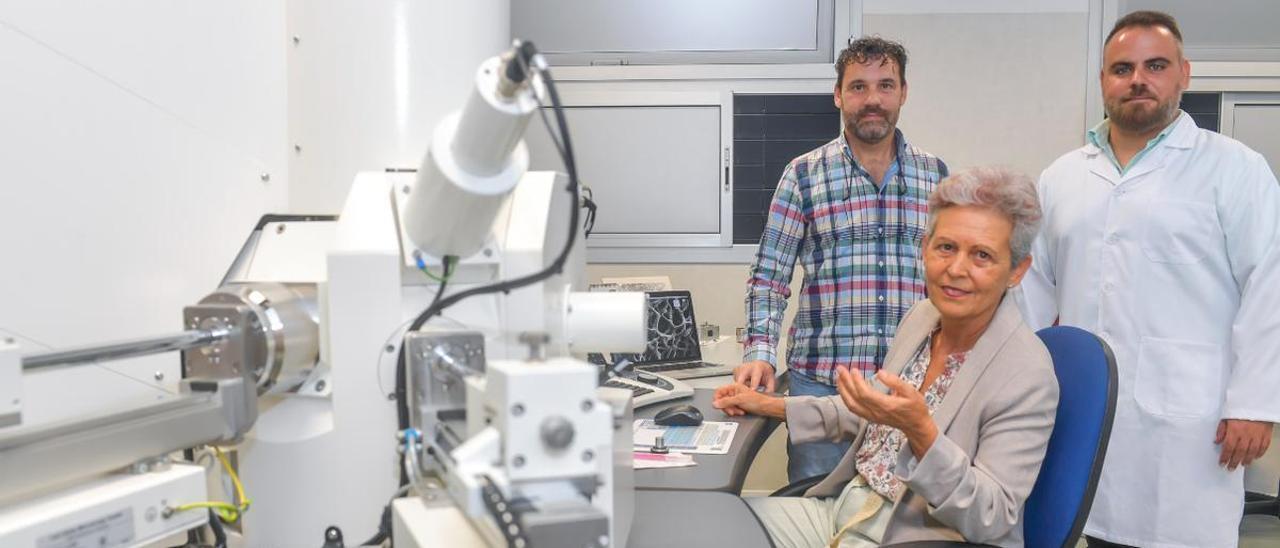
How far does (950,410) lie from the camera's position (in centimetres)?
131

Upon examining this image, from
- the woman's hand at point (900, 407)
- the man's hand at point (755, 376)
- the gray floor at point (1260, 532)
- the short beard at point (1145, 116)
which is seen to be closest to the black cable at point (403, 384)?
the woman's hand at point (900, 407)

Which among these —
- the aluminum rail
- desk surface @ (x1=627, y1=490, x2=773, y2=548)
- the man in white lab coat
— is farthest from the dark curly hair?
the aluminum rail

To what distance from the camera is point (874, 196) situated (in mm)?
2053

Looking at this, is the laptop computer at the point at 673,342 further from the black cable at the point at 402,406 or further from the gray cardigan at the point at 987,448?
the black cable at the point at 402,406

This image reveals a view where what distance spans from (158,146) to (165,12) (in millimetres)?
192

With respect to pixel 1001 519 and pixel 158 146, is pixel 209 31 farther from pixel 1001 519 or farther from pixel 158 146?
pixel 1001 519

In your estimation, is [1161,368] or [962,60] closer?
[1161,368]

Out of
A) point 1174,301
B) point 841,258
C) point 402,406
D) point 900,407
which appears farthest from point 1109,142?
point 402,406

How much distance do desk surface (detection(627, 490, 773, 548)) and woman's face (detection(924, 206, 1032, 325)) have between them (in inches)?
20.0

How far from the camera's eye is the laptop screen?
251 cm

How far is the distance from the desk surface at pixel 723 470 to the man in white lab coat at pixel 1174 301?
0.80 meters

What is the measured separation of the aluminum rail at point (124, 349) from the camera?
0.73 meters

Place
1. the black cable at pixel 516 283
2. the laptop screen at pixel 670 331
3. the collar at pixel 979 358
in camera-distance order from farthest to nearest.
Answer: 1. the laptop screen at pixel 670 331
2. the collar at pixel 979 358
3. the black cable at pixel 516 283

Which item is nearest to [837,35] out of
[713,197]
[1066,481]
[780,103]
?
[780,103]
